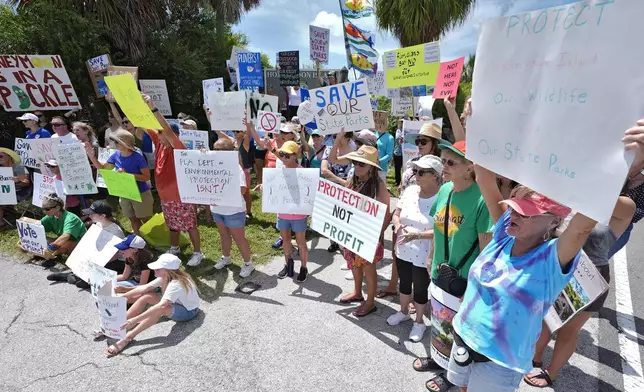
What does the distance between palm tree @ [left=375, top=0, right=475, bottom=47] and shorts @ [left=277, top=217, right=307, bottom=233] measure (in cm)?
1480

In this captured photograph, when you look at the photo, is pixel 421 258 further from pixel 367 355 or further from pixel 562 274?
pixel 562 274

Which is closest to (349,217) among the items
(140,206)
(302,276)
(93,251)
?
(302,276)

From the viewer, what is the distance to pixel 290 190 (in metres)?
4.39

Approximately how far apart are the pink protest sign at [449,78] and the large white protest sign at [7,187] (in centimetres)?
714

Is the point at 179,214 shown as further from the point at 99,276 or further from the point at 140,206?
the point at 99,276

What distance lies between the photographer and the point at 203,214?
24.0ft

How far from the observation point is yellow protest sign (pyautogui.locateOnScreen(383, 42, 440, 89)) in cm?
631

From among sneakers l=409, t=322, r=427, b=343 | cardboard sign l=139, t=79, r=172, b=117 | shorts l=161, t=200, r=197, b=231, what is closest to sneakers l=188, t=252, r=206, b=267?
shorts l=161, t=200, r=197, b=231


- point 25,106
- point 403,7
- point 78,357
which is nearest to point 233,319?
point 78,357

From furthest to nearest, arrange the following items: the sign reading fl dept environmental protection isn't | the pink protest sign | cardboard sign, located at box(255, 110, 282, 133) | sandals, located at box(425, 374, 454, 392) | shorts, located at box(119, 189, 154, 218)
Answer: cardboard sign, located at box(255, 110, 282, 133) < shorts, located at box(119, 189, 154, 218) < the pink protest sign < sandals, located at box(425, 374, 454, 392) < the sign reading fl dept environmental protection isn't

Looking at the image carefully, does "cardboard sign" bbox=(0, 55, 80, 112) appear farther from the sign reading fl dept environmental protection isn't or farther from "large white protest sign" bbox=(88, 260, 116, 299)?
the sign reading fl dept environmental protection isn't

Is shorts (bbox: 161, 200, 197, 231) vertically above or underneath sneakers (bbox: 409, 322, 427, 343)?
above

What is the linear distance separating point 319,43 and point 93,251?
29.9 feet

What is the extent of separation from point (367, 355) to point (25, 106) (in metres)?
8.45
